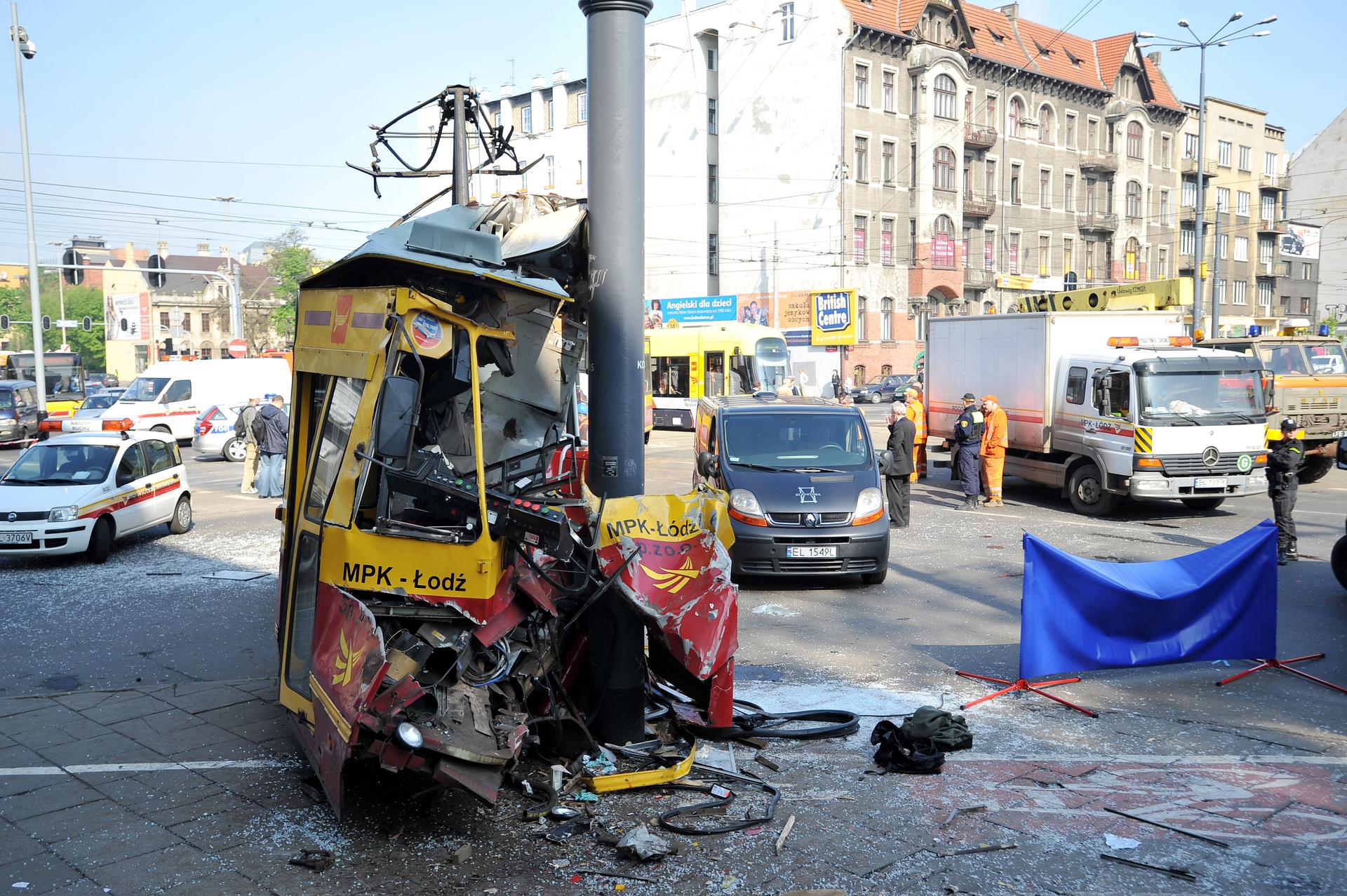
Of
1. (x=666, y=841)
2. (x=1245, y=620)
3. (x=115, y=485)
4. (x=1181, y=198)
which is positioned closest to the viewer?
(x=666, y=841)

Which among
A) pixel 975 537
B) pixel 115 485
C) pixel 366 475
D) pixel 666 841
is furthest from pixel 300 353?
pixel 975 537

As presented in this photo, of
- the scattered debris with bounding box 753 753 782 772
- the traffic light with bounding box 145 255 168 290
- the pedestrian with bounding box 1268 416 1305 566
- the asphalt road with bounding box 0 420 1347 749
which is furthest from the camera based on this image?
the traffic light with bounding box 145 255 168 290

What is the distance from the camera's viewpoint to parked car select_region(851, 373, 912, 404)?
50656 mm

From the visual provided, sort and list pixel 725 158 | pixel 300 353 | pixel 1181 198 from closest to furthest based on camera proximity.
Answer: pixel 300 353 → pixel 725 158 → pixel 1181 198

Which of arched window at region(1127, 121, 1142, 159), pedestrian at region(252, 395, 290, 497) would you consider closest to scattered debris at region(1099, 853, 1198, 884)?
pedestrian at region(252, 395, 290, 497)

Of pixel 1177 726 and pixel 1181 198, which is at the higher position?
pixel 1181 198

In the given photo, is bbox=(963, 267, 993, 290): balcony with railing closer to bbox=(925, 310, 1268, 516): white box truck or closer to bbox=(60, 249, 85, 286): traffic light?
bbox=(925, 310, 1268, 516): white box truck

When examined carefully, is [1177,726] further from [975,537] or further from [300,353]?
[975,537]

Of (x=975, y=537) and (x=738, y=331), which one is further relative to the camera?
(x=738, y=331)

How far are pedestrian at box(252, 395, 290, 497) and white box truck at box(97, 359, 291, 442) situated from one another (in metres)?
11.3

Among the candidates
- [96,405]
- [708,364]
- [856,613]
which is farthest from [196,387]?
[856,613]

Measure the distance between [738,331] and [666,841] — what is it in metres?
31.8

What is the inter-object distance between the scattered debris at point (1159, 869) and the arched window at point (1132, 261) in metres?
65.0

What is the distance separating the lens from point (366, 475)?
5277mm
